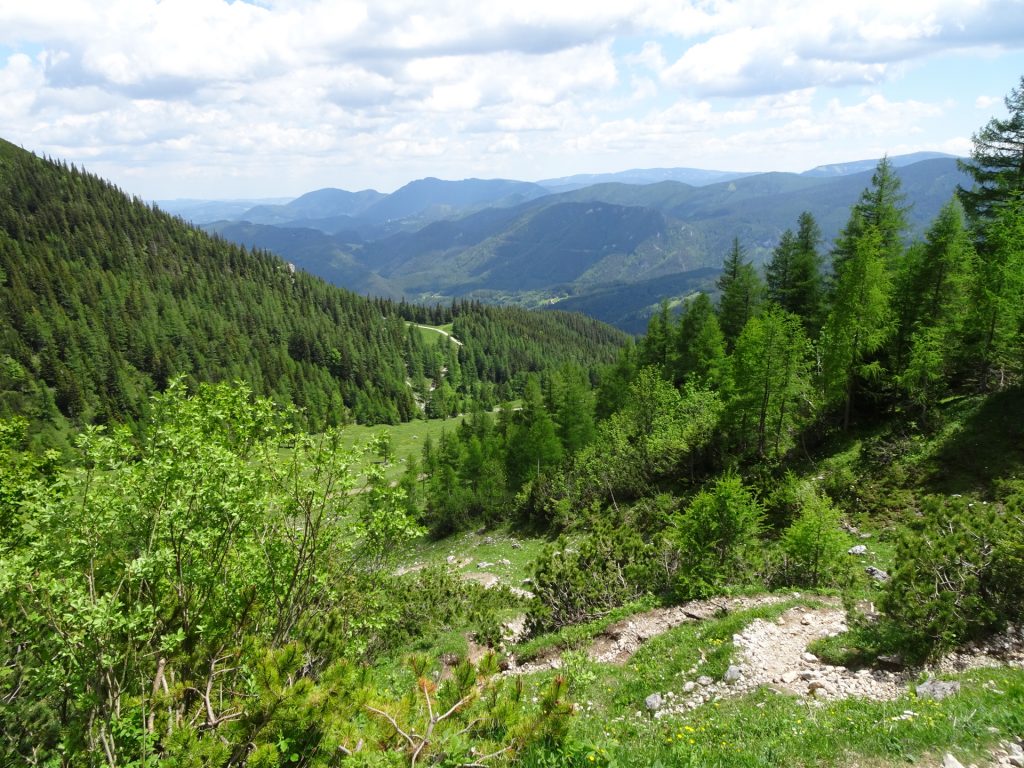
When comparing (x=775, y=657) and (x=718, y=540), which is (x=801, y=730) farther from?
(x=718, y=540)

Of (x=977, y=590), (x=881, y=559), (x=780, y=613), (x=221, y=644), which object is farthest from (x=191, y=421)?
(x=881, y=559)

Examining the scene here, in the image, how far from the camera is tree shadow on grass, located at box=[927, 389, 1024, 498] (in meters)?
21.5

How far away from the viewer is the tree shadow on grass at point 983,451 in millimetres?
21500

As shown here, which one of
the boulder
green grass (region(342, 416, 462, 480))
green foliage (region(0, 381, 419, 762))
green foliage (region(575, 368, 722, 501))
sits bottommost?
green grass (region(342, 416, 462, 480))

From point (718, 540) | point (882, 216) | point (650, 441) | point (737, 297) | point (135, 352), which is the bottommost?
point (135, 352)

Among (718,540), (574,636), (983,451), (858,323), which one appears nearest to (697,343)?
(858,323)

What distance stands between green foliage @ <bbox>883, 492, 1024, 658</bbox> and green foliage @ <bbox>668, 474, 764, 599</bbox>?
5709mm

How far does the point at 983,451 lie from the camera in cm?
2291

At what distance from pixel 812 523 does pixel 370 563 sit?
45.2ft

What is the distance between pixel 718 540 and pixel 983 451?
579 inches

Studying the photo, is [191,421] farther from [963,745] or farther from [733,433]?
[733,433]

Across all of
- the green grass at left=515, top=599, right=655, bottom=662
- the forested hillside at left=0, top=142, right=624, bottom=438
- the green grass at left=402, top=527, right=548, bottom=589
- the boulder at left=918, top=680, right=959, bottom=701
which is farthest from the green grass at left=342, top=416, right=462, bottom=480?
the boulder at left=918, top=680, right=959, bottom=701

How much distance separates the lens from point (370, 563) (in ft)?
43.5

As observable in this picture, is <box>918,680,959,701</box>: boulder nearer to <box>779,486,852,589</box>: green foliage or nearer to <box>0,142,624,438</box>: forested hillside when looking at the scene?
<box>779,486,852,589</box>: green foliage
